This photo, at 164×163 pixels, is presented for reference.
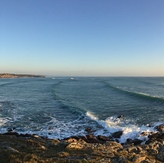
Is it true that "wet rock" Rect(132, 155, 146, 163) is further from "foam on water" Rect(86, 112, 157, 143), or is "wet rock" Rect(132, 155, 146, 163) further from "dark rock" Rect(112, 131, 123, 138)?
"dark rock" Rect(112, 131, 123, 138)

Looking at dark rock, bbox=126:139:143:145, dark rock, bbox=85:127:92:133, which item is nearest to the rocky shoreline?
dark rock, bbox=126:139:143:145

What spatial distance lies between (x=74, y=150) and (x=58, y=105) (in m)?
26.3

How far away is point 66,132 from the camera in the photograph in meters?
24.2

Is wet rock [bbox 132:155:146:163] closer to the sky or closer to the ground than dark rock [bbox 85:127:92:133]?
closer to the sky

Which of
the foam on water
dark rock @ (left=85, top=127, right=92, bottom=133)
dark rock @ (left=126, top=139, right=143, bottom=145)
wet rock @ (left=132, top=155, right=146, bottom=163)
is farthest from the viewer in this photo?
dark rock @ (left=85, top=127, right=92, bottom=133)

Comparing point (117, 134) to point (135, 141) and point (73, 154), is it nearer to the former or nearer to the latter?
point (135, 141)

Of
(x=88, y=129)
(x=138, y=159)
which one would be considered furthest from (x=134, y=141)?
(x=138, y=159)

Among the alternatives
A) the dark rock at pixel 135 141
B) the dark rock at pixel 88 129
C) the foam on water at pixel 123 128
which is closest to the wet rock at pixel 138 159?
the dark rock at pixel 135 141

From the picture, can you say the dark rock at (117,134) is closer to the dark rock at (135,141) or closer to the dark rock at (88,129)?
the dark rock at (135,141)

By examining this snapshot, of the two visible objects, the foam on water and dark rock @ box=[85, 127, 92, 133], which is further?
dark rock @ box=[85, 127, 92, 133]

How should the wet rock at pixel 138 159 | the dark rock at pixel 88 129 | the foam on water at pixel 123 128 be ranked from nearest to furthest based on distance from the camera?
the wet rock at pixel 138 159
the foam on water at pixel 123 128
the dark rock at pixel 88 129

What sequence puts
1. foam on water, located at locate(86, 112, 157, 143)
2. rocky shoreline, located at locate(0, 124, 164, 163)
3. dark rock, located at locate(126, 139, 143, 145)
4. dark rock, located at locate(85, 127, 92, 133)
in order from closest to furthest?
rocky shoreline, located at locate(0, 124, 164, 163)
dark rock, located at locate(126, 139, 143, 145)
foam on water, located at locate(86, 112, 157, 143)
dark rock, located at locate(85, 127, 92, 133)

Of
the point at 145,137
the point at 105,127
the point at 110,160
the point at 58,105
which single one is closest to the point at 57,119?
the point at 105,127

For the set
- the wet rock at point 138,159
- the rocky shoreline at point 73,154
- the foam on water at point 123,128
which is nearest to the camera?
the rocky shoreline at point 73,154
